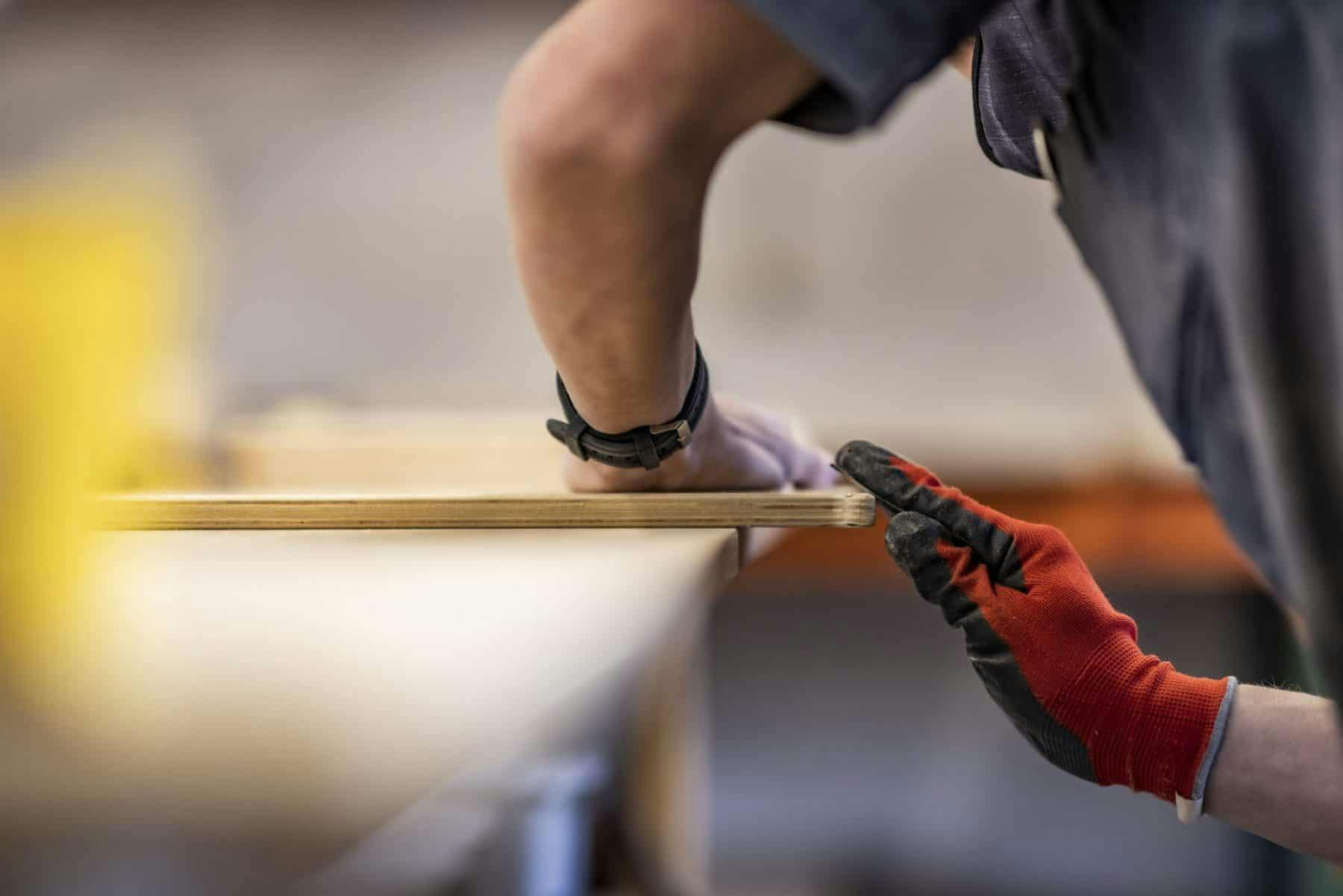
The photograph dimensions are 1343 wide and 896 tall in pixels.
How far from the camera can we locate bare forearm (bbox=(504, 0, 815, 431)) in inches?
14.5

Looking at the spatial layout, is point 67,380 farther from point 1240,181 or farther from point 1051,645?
point 1240,181

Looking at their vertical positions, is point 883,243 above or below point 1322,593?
above

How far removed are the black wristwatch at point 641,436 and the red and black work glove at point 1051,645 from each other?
105mm

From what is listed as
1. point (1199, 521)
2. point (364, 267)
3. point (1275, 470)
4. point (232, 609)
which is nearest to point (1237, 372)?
point (1275, 470)

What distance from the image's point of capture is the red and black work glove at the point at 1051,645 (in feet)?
1.83

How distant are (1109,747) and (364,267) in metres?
1.79

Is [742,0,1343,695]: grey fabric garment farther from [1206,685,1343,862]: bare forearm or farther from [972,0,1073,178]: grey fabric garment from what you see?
[1206,685,1343,862]: bare forearm

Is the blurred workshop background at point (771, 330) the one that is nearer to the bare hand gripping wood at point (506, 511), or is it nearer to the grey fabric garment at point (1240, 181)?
the bare hand gripping wood at point (506, 511)

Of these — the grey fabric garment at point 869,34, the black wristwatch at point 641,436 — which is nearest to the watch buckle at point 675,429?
the black wristwatch at point 641,436

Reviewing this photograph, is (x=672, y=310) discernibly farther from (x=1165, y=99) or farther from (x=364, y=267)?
(x=364, y=267)

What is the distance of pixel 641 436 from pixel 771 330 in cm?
149

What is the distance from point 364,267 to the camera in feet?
6.86

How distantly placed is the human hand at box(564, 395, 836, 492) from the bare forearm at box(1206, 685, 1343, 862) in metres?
0.29

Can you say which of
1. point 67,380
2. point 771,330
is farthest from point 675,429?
point 771,330
